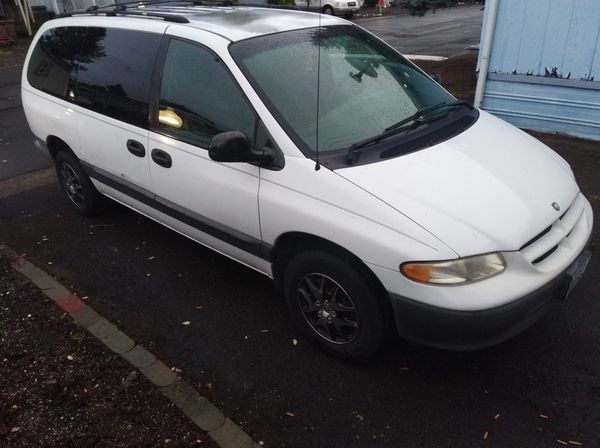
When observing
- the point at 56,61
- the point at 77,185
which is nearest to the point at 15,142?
the point at 77,185

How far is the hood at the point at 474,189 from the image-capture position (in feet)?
7.82

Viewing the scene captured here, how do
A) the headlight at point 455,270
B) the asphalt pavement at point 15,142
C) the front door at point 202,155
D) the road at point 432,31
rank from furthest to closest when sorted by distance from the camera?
the road at point 432,31 → the asphalt pavement at point 15,142 → the front door at point 202,155 → the headlight at point 455,270

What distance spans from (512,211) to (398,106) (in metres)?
1.07

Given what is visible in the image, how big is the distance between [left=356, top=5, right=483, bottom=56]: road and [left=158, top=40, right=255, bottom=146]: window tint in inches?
358

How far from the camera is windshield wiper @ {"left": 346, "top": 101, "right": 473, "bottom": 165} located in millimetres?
2785

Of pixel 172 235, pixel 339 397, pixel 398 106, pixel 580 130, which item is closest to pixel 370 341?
pixel 339 397

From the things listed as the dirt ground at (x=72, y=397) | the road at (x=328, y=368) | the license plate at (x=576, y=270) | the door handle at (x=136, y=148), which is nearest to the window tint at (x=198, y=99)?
the door handle at (x=136, y=148)

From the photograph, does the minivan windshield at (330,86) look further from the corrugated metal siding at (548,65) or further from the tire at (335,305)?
the corrugated metal siding at (548,65)

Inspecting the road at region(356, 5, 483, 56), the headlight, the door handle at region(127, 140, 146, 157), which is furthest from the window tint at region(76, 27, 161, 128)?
the road at region(356, 5, 483, 56)

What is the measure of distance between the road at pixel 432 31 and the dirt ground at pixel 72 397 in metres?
10.3

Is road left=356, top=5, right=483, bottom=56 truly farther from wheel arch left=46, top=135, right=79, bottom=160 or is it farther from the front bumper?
the front bumper

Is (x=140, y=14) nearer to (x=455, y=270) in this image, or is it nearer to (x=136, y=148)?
(x=136, y=148)

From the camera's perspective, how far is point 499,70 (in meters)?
6.39

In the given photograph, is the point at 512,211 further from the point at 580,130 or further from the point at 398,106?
the point at 580,130
